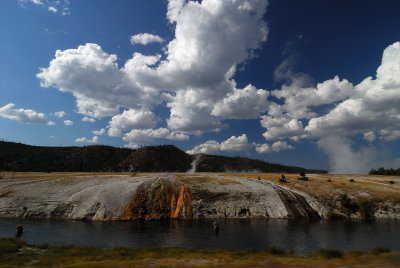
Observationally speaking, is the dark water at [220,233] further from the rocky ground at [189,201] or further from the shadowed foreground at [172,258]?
the shadowed foreground at [172,258]

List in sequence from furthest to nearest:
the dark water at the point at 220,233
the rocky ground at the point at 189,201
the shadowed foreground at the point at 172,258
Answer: the rocky ground at the point at 189,201, the dark water at the point at 220,233, the shadowed foreground at the point at 172,258

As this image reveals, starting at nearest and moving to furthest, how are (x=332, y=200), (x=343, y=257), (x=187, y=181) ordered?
(x=343, y=257), (x=332, y=200), (x=187, y=181)

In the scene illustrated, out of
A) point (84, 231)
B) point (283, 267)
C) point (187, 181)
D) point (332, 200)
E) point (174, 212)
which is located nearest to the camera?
point (283, 267)

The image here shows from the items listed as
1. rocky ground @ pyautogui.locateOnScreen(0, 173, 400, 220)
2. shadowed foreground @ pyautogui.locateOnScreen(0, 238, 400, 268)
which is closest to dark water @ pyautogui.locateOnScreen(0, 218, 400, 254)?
rocky ground @ pyautogui.locateOnScreen(0, 173, 400, 220)

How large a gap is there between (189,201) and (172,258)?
42.6 metres

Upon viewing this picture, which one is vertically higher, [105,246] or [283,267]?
[283,267]

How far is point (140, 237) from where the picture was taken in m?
46.8

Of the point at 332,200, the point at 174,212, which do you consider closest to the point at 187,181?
the point at 174,212

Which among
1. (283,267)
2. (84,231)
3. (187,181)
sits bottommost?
(84,231)

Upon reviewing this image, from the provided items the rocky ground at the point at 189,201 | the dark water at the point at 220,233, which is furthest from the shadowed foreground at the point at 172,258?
the rocky ground at the point at 189,201

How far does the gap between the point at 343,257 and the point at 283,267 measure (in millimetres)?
11201

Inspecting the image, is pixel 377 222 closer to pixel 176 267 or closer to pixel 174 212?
pixel 174 212

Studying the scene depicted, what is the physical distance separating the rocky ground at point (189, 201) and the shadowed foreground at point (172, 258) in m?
32.5

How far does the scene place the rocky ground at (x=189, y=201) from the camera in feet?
223
